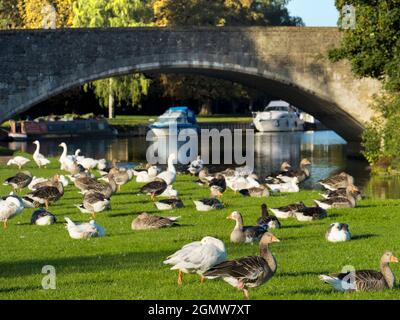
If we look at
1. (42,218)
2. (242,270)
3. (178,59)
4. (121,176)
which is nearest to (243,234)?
(42,218)

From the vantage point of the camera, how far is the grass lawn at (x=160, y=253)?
45.4 feet

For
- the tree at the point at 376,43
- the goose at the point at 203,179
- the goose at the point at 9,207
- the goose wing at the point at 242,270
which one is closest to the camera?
the goose wing at the point at 242,270

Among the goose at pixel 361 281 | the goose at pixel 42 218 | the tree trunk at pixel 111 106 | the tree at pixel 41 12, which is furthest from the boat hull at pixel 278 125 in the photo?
the goose at pixel 361 281

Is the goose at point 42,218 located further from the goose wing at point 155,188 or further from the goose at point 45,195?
the goose wing at point 155,188

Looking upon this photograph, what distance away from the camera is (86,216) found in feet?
76.1

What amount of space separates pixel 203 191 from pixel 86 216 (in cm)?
711

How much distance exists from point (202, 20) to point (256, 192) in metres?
58.0

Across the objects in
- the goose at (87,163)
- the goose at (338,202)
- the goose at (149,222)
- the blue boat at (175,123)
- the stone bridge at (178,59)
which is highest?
the stone bridge at (178,59)

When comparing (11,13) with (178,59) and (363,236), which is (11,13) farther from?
(363,236)

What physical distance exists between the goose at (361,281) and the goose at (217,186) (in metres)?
13.5

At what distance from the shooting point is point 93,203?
22.9 m

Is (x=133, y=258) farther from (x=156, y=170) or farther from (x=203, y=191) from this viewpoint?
(x=156, y=170)

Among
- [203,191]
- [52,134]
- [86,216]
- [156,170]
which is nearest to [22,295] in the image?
[86,216]
